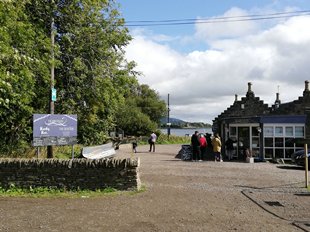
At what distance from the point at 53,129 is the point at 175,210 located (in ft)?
23.1

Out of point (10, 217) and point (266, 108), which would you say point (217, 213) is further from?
point (266, 108)

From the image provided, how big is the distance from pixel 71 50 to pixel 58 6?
7.30 ft

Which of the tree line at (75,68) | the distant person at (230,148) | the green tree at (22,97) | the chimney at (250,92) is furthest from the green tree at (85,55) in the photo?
the chimney at (250,92)

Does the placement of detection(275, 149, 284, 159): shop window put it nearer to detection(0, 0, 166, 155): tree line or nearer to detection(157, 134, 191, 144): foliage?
detection(0, 0, 166, 155): tree line

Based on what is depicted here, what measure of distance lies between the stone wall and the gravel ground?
2.36ft

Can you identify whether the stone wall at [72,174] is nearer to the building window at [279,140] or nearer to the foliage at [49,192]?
the foliage at [49,192]

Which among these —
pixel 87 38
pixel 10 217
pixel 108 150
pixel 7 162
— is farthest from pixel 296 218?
pixel 87 38

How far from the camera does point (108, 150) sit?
75.0 feet

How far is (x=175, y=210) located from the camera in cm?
985

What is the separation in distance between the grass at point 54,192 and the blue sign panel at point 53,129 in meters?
2.61

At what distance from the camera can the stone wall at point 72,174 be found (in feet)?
40.5

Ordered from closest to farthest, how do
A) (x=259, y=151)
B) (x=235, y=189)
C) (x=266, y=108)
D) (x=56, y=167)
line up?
(x=56, y=167) < (x=235, y=189) < (x=259, y=151) < (x=266, y=108)

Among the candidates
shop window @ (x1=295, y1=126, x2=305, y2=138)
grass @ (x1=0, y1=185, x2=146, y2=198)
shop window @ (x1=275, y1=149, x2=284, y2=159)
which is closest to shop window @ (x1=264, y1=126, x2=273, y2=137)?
shop window @ (x1=275, y1=149, x2=284, y2=159)

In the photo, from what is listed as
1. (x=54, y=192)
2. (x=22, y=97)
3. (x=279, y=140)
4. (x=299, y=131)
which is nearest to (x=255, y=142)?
(x=279, y=140)
